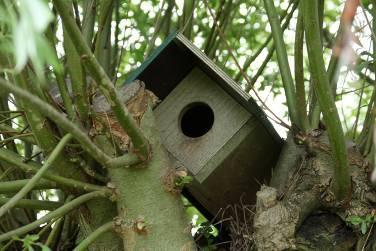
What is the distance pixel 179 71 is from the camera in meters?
2.81

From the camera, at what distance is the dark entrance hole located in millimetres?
2943

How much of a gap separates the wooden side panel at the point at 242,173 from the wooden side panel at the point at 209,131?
57mm

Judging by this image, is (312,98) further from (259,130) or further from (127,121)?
(127,121)

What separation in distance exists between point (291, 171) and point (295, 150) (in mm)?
107

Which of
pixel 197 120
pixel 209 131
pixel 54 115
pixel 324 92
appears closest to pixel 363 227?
pixel 324 92

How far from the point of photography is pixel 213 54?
11.2 ft

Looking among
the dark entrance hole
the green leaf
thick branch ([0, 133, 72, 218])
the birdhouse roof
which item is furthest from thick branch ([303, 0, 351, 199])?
the dark entrance hole

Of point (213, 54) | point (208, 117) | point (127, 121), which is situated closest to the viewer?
point (127, 121)

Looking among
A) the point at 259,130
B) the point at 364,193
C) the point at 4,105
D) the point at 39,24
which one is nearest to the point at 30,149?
the point at 4,105

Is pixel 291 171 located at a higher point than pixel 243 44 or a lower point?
lower

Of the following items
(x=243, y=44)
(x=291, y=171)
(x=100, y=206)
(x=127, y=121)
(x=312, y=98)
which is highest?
(x=243, y=44)

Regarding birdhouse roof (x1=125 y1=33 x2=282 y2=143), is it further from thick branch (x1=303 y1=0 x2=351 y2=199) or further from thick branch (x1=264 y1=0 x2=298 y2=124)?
thick branch (x1=303 y1=0 x2=351 y2=199)

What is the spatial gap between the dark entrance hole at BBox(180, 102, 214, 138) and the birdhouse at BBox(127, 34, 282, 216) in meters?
0.08

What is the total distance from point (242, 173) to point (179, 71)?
49 cm
